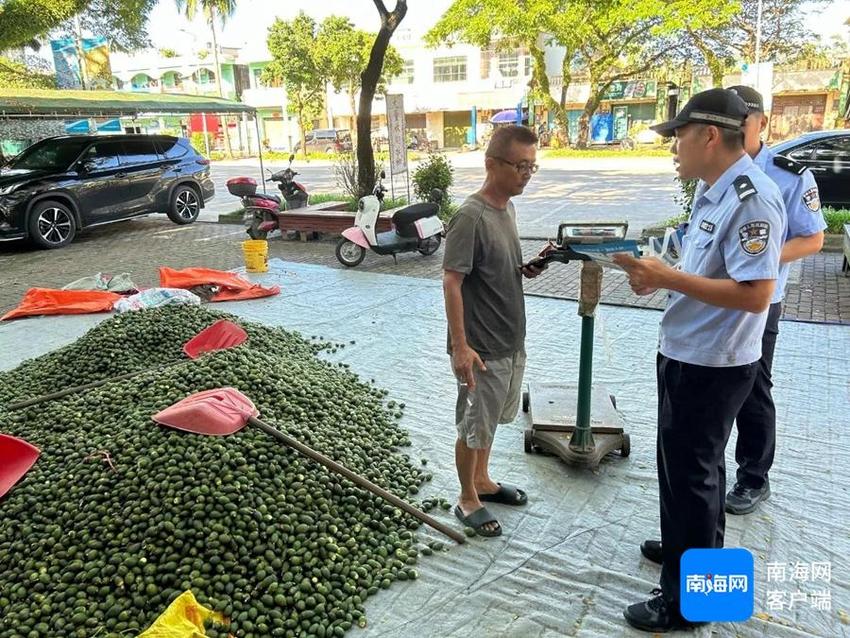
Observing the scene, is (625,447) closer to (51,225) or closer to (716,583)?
(716,583)

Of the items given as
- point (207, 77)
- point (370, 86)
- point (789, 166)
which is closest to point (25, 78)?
point (370, 86)

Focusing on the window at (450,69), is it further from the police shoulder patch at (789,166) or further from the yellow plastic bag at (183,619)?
the yellow plastic bag at (183,619)

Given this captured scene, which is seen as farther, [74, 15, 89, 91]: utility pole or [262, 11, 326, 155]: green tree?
[262, 11, 326, 155]: green tree

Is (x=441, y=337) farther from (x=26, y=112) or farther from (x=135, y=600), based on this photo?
(x=26, y=112)

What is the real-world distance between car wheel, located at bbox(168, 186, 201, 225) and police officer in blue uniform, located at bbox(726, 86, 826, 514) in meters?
10.1

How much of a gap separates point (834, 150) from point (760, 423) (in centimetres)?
732

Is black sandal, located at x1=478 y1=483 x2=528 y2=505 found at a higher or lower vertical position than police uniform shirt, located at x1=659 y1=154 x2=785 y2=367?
lower

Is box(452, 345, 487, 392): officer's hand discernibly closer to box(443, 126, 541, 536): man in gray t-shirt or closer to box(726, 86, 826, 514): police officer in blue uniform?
box(443, 126, 541, 536): man in gray t-shirt

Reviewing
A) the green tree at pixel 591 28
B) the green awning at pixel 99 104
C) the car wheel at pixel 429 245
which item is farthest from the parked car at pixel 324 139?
the car wheel at pixel 429 245

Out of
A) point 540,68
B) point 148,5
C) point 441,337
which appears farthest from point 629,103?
point 441,337

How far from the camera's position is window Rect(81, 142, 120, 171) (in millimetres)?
9453

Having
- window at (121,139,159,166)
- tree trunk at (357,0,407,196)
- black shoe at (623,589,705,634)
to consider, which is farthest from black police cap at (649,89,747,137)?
window at (121,139,159,166)

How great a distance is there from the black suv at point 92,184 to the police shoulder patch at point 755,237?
9.43 metres

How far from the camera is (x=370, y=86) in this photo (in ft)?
31.1
